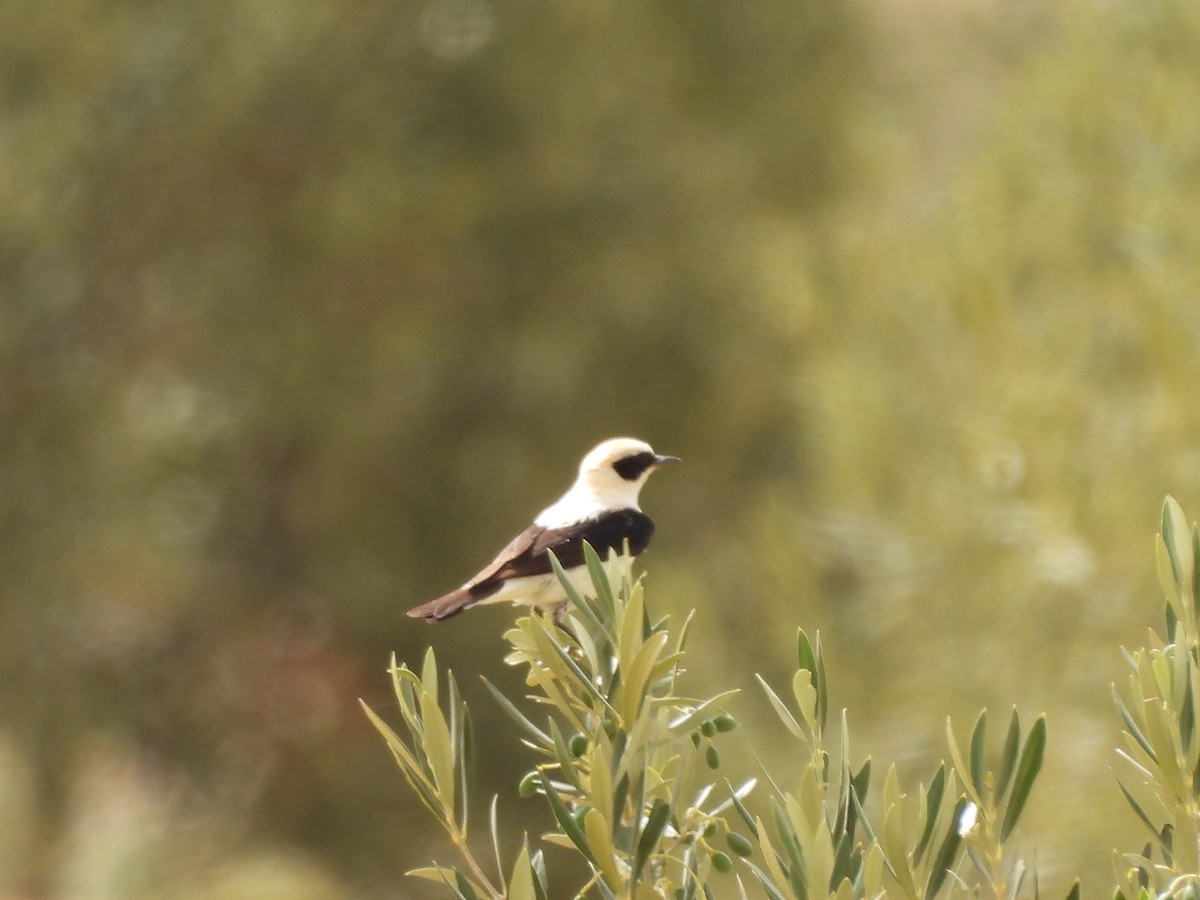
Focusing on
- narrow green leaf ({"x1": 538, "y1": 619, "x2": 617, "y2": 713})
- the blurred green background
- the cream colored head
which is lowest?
narrow green leaf ({"x1": 538, "y1": 619, "x2": 617, "y2": 713})

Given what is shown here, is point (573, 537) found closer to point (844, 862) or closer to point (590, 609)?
point (590, 609)

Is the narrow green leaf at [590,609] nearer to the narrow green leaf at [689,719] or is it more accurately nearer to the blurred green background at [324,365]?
the narrow green leaf at [689,719]

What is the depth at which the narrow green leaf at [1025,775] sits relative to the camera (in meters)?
1.96

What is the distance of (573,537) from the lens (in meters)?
2.98

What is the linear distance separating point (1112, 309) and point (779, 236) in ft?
18.6

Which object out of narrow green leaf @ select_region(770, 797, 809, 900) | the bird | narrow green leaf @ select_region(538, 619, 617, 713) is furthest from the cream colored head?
narrow green leaf @ select_region(770, 797, 809, 900)

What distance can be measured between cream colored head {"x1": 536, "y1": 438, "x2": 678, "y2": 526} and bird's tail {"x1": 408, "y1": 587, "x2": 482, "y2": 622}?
429 mm

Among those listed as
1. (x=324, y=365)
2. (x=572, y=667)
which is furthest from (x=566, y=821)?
(x=324, y=365)

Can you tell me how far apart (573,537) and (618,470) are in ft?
1.19

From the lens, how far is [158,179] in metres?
14.3

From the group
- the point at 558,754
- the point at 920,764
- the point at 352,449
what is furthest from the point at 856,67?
the point at 558,754

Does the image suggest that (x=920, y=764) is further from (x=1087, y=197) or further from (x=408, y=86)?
(x=408, y=86)

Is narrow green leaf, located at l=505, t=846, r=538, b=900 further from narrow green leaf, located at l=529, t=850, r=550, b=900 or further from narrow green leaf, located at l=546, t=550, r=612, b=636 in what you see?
narrow green leaf, located at l=546, t=550, r=612, b=636

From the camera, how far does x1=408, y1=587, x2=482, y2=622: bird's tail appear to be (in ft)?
8.34
